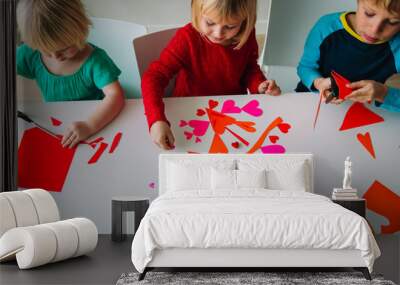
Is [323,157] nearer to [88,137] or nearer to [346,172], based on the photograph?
[346,172]

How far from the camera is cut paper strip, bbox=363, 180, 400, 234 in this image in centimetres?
623

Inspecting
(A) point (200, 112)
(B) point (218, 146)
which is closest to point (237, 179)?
(B) point (218, 146)

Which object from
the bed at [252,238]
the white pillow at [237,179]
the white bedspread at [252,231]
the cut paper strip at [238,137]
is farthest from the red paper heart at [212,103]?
the white bedspread at [252,231]

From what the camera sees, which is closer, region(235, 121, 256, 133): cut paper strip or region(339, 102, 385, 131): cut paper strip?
region(339, 102, 385, 131): cut paper strip

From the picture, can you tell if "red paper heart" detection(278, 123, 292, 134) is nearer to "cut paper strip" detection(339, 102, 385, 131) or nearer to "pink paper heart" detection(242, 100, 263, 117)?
"pink paper heart" detection(242, 100, 263, 117)

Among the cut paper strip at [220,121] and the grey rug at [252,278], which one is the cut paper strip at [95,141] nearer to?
the cut paper strip at [220,121]

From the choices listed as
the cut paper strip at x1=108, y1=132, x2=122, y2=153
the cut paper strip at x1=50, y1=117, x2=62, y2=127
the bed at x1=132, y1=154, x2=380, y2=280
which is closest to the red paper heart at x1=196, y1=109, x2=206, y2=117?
the cut paper strip at x1=108, y1=132, x2=122, y2=153

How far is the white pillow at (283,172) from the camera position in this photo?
5.90 meters

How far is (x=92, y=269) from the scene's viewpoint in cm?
480

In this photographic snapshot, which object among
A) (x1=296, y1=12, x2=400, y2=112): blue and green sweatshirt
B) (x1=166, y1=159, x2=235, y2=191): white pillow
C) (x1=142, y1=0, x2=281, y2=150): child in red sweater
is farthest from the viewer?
(x1=142, y1=0, x2=281, y2=150): child in red sweater

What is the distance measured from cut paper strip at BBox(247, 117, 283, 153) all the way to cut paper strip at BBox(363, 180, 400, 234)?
112 centimetres

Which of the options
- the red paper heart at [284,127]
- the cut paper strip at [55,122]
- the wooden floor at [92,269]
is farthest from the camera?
the cut paper strip at [55,122]

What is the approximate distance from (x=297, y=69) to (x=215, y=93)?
2.78ft

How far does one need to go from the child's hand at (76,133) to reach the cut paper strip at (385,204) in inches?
114
